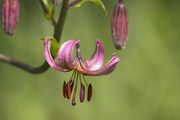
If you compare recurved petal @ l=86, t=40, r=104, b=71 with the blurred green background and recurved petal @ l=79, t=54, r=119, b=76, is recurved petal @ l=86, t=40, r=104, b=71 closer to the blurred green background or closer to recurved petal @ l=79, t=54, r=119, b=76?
recurved petal @ l=79, t=54, r=119, b=76

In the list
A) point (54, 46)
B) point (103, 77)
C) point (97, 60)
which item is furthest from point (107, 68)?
point (103, 77)

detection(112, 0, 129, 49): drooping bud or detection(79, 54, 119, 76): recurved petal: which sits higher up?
detection(112, 0, 129, 49): drooping bud

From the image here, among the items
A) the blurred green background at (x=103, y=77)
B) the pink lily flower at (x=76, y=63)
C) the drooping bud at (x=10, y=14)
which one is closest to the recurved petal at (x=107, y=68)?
the pink lily flower at (x=76, y=63)

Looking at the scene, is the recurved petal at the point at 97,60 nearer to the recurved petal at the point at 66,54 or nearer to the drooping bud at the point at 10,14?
the recurved petal at the point at 66,54

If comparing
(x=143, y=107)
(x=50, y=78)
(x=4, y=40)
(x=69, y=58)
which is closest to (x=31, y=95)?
(x=50, y=78)

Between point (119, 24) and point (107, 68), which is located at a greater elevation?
point (119, 24)

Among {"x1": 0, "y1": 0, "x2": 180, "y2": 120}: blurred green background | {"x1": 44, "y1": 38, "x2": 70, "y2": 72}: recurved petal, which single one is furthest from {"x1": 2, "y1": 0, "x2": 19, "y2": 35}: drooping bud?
{"x1": 0, "y1": 0, "x2": 180, "y2": 120}: blurred green background

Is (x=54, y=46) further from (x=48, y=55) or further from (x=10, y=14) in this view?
(x=10, y=14)

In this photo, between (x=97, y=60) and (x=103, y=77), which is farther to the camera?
(x=103, y=77)
